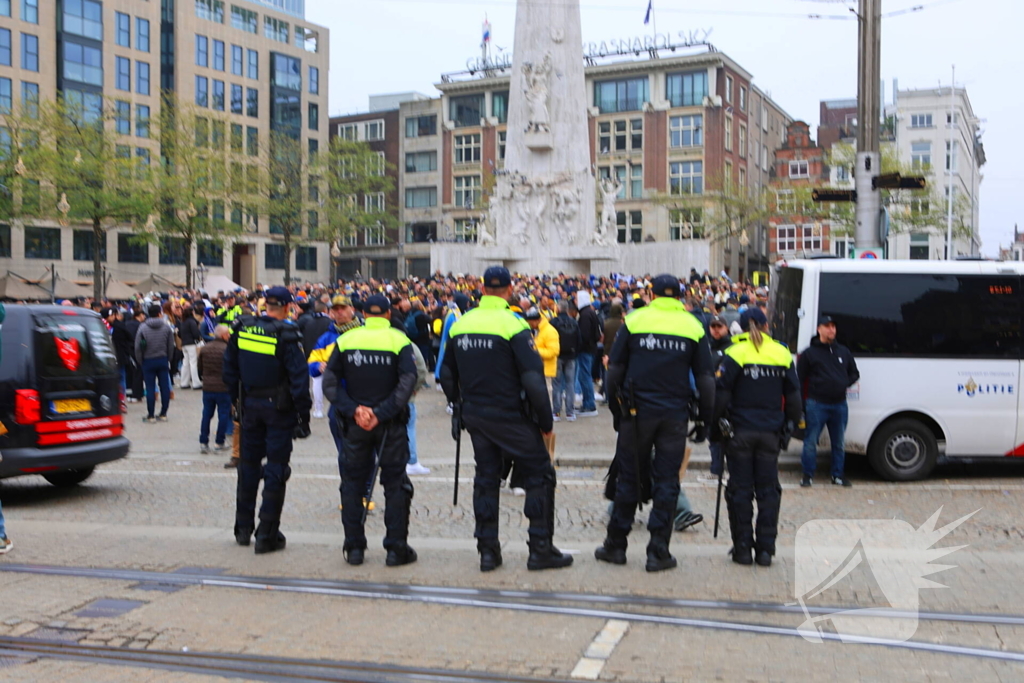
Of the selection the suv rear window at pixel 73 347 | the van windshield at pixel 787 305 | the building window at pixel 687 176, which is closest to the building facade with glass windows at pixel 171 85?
the building window at pixel 687 176

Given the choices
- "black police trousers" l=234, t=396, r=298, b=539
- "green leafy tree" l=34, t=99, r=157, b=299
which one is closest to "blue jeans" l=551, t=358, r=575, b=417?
"black police trousers" l=234, t=396, r=298, b=539

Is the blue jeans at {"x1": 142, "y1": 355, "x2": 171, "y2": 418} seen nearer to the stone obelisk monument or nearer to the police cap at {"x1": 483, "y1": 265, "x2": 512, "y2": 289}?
the police cap at {"x1": 483, "y1": 265, "x2": 512, "y2": 289}

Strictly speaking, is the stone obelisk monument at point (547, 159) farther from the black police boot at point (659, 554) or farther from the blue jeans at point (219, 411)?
the black police boot at point (659, 554)

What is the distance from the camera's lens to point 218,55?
224ft

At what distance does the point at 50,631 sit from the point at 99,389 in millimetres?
4815

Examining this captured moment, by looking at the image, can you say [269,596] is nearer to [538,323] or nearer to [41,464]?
[41,464]

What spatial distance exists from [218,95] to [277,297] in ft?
214

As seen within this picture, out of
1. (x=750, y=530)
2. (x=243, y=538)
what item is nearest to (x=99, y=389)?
(x=243, y=538)

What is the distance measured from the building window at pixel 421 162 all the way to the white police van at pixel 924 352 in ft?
217

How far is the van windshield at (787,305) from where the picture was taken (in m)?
11.1

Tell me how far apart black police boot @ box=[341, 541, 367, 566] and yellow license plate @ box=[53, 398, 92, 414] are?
13.4 feet

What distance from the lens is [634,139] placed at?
68.5 metres

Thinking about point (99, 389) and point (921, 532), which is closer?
point (921, 532)

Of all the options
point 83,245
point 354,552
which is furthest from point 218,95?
point 354,552
